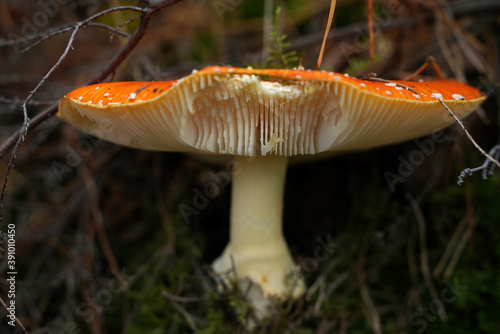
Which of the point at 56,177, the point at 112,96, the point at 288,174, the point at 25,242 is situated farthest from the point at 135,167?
the point at 112,96

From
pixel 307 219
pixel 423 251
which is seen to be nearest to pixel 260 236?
pixel 307 219

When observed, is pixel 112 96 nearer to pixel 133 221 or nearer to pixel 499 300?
pixel 133 221

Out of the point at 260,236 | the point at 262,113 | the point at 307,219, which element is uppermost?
the point at 262,113

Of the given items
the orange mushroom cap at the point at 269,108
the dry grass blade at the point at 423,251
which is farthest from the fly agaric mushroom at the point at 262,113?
the dry grass blade at the point at 423,251

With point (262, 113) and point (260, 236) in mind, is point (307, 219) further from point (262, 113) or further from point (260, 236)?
point (262, 113)

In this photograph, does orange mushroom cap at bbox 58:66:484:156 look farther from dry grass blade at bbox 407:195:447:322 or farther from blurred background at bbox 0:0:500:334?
dry grass blade at bbox 407:195:447:322
